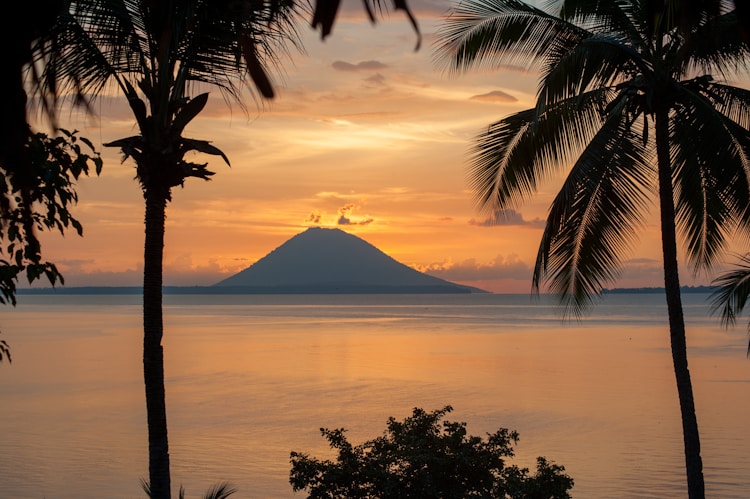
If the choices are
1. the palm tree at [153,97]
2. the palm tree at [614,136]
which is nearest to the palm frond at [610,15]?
the palm tree at [614,136]

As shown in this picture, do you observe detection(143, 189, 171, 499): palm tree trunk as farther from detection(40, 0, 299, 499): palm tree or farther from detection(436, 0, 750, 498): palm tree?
detection(436, 0, 750, 498): palm tree

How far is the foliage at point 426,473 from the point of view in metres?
13.4

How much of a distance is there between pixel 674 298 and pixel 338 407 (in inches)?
1217

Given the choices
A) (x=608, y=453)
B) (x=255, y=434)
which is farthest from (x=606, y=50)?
(x=255, y=434)

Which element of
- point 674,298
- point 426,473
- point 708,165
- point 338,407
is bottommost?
point 338,407

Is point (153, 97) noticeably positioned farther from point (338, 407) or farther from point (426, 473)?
point (338, 407)

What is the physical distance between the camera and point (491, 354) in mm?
75688

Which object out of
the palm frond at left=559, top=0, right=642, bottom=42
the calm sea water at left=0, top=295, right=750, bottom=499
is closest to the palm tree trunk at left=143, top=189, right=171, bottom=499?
the palm frond at left=559, top=0, right=642, bottom=42

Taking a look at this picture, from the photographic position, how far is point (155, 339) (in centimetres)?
1195

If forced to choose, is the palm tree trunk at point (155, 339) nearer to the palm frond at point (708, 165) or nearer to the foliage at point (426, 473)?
the foliage at point (426, 473)

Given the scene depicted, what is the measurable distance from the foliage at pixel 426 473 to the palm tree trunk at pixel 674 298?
2.26 m

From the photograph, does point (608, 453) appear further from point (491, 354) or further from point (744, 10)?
point (491, 354)

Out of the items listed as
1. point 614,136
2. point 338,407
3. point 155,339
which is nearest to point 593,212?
point 614,136

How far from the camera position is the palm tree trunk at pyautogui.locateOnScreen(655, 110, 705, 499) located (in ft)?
46.9
